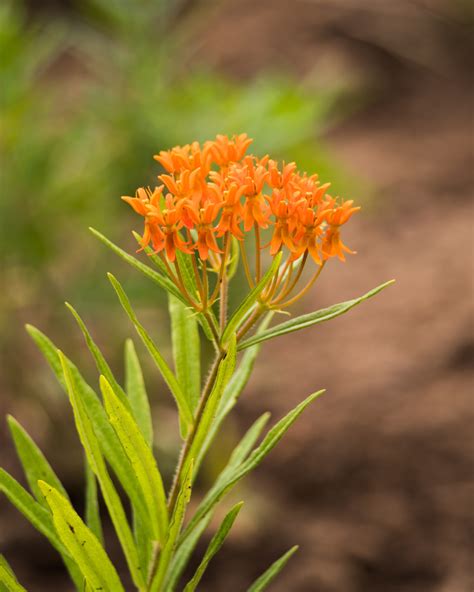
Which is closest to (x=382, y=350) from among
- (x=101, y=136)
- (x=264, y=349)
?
(x=264, y=349)

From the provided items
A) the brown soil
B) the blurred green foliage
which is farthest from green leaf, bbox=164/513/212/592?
the blurred green foliage

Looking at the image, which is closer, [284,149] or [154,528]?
[154,528]

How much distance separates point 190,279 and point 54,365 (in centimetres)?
22

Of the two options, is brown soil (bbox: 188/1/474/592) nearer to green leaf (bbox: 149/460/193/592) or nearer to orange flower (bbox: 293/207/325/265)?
green leaf (bbox: 149/460/193/592)

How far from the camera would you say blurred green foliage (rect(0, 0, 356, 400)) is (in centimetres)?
262

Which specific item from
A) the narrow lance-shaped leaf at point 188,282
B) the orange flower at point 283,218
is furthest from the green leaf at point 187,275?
the orange flower at point 283,218

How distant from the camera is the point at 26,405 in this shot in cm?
286

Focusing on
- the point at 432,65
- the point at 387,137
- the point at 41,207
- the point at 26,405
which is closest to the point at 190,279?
the point at 41,207

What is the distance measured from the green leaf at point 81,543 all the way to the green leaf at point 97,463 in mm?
62

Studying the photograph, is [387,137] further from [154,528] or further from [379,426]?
[154,528]

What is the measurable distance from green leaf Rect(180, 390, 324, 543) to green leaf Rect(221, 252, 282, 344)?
0.37 feet

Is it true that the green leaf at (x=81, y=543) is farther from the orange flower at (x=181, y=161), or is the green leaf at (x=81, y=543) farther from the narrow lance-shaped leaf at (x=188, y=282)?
the orange flower at (x=181, y=161)

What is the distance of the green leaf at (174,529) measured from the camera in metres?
0.99

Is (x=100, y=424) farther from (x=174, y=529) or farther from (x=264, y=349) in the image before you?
(x=264, y=349)
